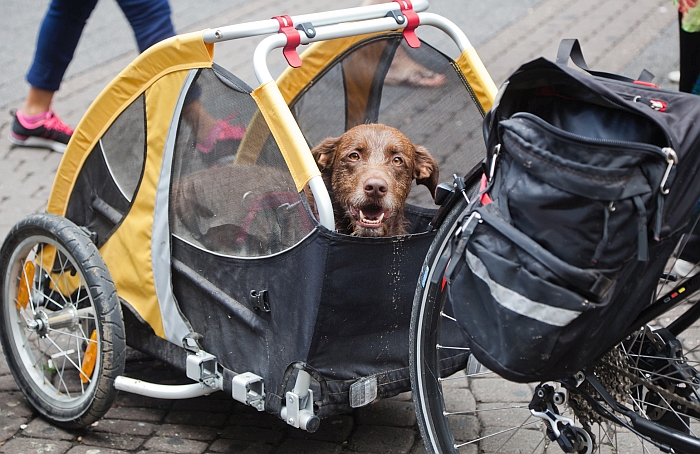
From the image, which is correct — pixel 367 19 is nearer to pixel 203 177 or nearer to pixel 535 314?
pixel 203 177

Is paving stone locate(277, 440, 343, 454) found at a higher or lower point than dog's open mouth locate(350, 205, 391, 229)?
lower

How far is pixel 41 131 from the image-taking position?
615 centimetres

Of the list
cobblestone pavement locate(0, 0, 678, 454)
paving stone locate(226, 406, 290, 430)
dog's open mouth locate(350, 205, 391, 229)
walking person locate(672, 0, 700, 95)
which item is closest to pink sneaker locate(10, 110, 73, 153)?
cobblestone pavement locate(0, 0, 678, 454)

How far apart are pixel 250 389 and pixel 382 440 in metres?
0.72

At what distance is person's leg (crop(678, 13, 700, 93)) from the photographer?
3654 millimetres

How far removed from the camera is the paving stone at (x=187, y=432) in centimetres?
334

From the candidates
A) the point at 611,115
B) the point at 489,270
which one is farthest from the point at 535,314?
the point at 611,115

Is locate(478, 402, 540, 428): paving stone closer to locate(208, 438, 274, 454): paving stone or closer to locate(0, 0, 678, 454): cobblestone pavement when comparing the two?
locate(0, 0, 678, 454): cobblestone pavement

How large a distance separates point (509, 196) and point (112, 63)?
6374 mm

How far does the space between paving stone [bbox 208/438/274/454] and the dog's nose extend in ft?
Answer: 3.57

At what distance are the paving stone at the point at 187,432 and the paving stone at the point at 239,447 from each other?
0.21 ft

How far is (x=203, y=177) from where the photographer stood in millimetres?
3008

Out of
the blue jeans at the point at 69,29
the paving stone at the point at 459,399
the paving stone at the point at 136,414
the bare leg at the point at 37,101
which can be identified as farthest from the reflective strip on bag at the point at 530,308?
the bare leg at the point at 37,101

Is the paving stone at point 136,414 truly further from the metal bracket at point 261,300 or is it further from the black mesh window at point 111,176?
the metal bracket at point 261,300
